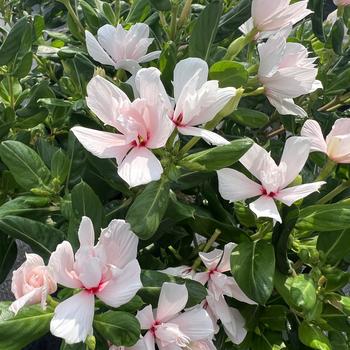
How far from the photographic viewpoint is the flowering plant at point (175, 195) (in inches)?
21.3

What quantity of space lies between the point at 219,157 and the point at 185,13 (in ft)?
0.92

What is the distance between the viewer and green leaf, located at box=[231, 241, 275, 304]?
0.61m

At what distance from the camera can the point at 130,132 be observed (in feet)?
1.75

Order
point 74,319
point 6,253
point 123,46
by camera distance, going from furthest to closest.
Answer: point 6,253, point 123,46, point 74,319

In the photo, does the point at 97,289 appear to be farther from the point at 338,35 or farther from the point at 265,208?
the point at 338,35

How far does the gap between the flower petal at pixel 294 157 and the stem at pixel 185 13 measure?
276mm

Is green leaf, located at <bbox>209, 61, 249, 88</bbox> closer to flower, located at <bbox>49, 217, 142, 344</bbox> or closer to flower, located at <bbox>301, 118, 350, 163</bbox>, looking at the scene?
flower, located at <bbox>301, 118, 350, 163</bbox>

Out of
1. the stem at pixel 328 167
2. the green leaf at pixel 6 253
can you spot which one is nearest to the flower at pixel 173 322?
the stem at pixel 328 167

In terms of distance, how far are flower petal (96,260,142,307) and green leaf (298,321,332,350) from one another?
0.29 metres

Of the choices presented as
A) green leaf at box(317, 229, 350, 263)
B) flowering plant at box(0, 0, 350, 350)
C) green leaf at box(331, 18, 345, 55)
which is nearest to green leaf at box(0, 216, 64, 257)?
flowering plant at box(0, 0, 350, 350)

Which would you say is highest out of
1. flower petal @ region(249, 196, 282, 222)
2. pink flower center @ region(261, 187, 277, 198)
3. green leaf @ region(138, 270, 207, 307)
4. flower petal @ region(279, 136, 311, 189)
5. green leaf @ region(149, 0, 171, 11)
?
green leaf @ region(149, 0, 171, 11)

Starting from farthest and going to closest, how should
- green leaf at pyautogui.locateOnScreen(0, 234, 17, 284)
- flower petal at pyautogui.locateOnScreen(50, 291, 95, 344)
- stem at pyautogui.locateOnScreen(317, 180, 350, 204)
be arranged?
green leaf at pyautogui.locateOnScreen(0, 234, 17, 284) → stem at pyautogui.locateOnScreen(317, 180, 350, 204) → flower petal at pyautogui.locateOnScreen(50, 291, 95, 344)

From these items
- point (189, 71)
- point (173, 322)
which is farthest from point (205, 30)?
point (173, 322)

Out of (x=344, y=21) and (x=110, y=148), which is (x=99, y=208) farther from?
(x=344, y=21)
